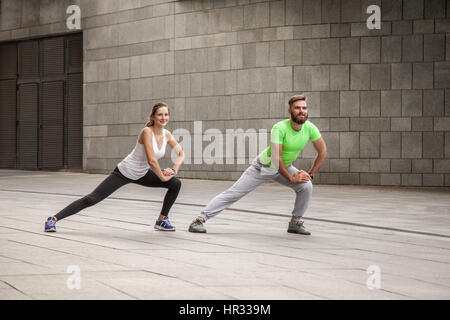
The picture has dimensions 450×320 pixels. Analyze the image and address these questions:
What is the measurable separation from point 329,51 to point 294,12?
4.27 feet

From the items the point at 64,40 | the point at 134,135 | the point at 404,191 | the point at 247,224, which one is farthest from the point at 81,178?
the point at 247,224

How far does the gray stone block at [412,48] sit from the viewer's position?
18.2 metres

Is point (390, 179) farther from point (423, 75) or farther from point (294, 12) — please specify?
point (294, 12)

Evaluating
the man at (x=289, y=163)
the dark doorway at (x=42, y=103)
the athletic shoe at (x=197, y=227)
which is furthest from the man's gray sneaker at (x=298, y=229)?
the dark doorway at (x=42, y=103)

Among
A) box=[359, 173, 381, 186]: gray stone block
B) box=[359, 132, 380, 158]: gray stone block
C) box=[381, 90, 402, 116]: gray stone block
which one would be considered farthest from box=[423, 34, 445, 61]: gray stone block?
box=[359, 173, 381, 186]: gray stone block

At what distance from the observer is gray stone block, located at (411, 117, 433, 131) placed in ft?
59.4

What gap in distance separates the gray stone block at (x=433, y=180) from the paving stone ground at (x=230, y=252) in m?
4.20

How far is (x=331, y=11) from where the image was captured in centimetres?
1877

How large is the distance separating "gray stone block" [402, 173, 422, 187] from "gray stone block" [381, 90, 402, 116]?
140cm

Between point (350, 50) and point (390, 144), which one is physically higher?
point (350, 50)

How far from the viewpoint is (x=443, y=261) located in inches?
288

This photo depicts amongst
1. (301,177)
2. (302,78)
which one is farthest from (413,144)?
(301,177)

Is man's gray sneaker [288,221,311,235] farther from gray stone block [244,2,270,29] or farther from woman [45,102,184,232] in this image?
gray stone block [244,2,270,29]

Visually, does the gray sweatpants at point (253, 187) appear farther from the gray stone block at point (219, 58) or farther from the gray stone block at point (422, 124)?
the gray stone block at point (219, 58)
